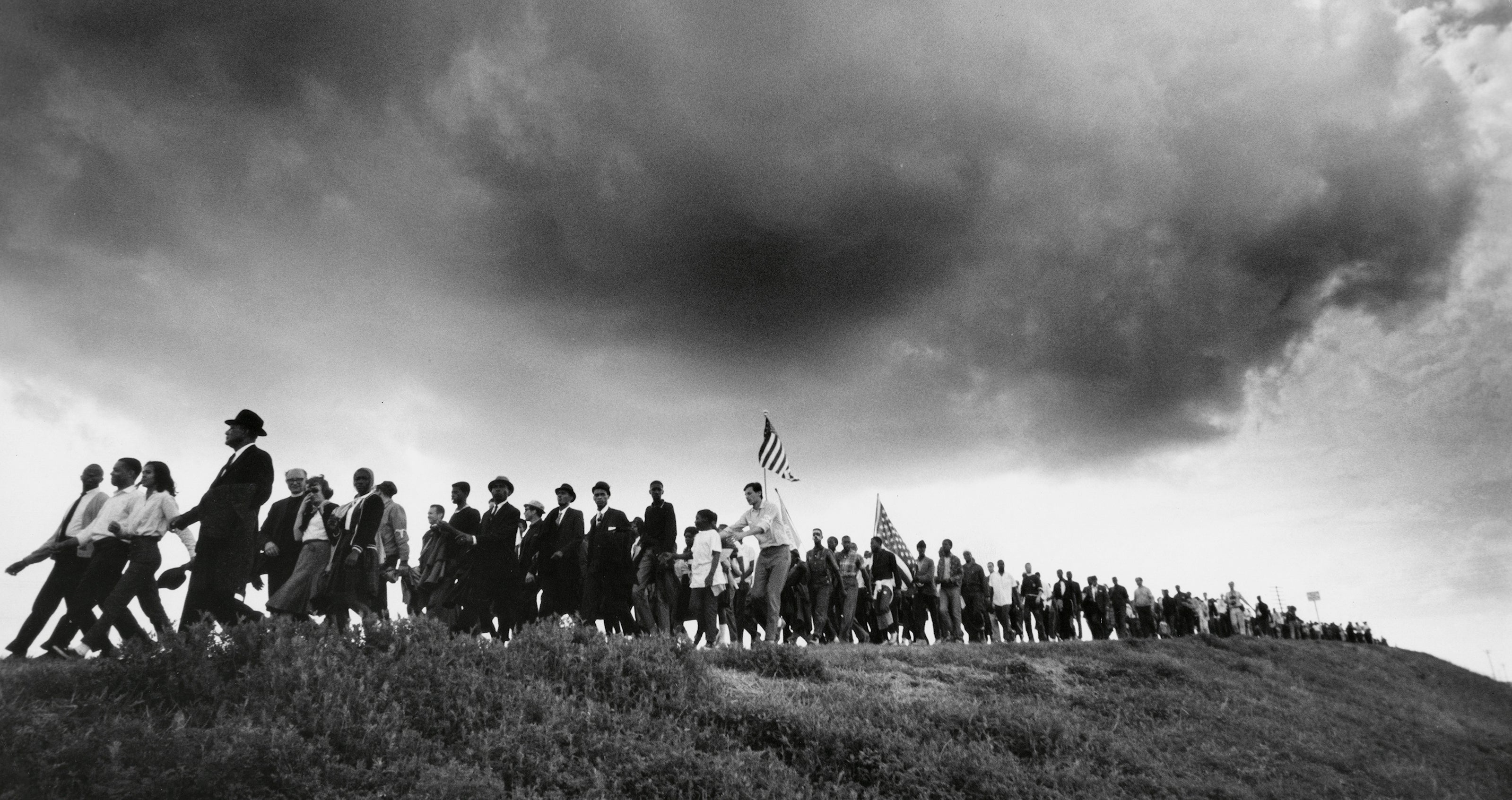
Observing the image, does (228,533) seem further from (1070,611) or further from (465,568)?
(1070,611)

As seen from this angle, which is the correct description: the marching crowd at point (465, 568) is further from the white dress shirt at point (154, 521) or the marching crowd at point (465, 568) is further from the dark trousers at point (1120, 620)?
the dark trousers at point (1120, 620)

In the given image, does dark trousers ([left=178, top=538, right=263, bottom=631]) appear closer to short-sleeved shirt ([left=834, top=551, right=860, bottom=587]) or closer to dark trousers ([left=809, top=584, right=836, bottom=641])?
dark trousers ([left=809, top=584, right=836, bottom=641])

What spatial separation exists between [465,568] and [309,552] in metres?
2.07

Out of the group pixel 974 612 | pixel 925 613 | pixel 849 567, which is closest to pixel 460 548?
pixel 849 567

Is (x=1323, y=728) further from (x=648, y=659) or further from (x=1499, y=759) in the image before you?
(x=648, y=659)

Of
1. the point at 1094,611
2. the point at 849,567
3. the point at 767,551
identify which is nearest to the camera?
the point at 767,551

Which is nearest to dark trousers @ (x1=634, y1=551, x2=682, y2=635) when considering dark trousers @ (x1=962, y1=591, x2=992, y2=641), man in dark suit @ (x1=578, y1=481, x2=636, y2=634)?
man in dark suit @ (x1=578, y1=481, x2=636, y2=634)

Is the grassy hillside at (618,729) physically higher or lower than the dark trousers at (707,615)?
lower

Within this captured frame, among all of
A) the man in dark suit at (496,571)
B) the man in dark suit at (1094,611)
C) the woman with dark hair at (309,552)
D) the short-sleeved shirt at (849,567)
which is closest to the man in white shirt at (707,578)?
the man in dark suit at (496,571)

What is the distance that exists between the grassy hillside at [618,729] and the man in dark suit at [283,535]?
9.61 feet

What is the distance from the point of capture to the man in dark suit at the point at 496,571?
1081 cm

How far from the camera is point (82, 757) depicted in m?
4.85

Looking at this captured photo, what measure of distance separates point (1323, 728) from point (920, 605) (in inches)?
297

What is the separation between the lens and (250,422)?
845cm
